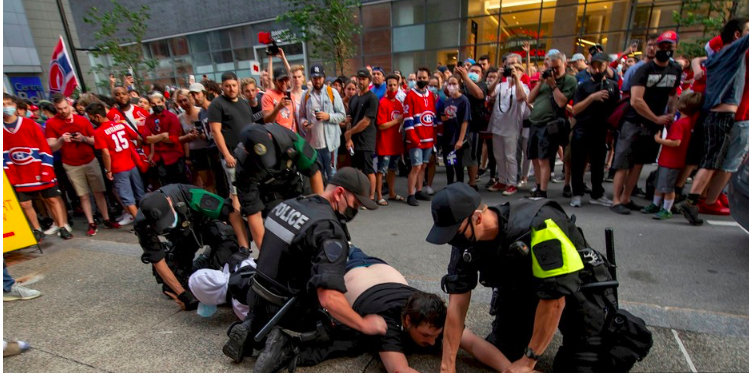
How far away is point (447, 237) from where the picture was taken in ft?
5.31

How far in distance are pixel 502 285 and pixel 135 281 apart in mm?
3093

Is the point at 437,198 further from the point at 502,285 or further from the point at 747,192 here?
the point at 747,192

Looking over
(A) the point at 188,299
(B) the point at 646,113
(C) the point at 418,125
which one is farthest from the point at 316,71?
(B) the point at 646,113

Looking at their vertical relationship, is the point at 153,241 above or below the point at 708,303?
above

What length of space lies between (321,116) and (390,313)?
3.25m

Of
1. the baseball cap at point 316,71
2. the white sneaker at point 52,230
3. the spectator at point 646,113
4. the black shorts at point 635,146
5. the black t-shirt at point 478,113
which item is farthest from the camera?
the black t-shirt at point 478,113

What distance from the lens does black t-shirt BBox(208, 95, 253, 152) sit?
409cm

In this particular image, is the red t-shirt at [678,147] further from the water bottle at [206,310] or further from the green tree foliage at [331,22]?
the green tree foliage at [331,22]

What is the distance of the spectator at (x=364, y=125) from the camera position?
4945 millimetres

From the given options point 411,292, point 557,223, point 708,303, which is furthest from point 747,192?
point 411,292

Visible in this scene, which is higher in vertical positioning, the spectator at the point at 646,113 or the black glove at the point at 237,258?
the spectator at the point at 646,113

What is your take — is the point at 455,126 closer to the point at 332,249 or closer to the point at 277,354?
the point at 332,249

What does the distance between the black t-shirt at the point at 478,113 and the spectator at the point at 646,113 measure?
1777mm

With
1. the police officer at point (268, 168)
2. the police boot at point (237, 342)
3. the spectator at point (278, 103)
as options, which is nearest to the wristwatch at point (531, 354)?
the police boot at point (237, 342)
